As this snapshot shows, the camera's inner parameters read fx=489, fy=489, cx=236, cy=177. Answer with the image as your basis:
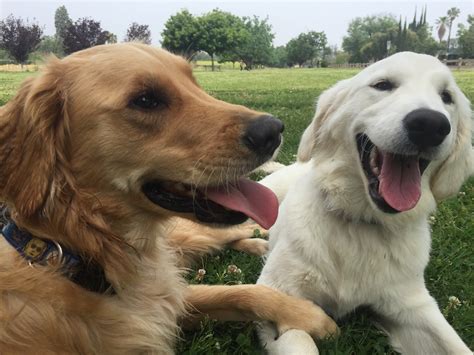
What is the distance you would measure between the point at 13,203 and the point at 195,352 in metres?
1.21

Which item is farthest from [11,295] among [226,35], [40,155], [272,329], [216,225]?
[226,35]

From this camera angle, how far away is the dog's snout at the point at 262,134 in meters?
2.30

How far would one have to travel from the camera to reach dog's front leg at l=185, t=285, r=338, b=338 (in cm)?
272

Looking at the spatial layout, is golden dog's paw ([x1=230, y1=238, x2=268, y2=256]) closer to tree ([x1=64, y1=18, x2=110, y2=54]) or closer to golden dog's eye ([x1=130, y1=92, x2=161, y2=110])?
golden dog's eye ([x1=130, y1=92, x2=161, y2=110])

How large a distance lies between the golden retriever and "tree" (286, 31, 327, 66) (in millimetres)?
105604

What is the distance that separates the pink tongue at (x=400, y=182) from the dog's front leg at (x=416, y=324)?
52 cm

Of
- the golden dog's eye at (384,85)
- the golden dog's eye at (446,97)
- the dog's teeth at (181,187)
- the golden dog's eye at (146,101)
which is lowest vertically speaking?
the dog's teeth at (181,187)

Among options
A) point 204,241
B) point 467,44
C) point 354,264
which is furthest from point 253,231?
point 467,44

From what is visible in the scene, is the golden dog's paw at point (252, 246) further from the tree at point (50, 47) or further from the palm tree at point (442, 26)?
the palm tree at point (442, 26)

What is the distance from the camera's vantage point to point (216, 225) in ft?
8.11

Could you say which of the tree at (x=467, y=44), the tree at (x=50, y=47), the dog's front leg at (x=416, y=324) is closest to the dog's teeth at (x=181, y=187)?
the tree at (x=50, y=47)

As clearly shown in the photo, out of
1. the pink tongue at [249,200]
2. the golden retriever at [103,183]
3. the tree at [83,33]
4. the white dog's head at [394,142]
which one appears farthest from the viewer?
the tree at [83,33]

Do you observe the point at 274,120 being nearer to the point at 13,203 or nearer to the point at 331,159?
the point at 331,159

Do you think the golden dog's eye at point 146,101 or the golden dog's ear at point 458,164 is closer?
the golden dog's eye at point 146,101
